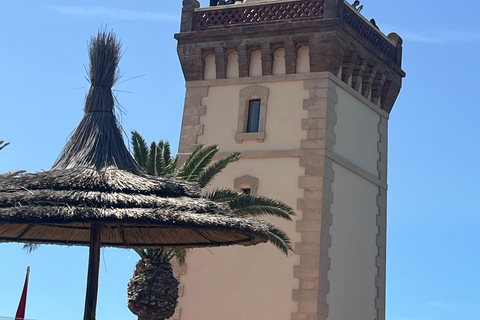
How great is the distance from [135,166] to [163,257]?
8.21 meters

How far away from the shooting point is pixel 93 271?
52.0 ft

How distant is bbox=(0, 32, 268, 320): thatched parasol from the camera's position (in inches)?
574

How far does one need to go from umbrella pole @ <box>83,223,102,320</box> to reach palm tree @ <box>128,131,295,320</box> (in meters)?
Result: 6.82

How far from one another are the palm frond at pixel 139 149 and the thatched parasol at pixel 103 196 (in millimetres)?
8000

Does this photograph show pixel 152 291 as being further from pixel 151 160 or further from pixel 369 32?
pixel 369 32

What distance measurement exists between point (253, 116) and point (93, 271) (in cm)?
1455

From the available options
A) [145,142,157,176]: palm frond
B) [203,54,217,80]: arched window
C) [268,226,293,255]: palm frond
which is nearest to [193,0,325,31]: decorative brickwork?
[203,54,217,80]: arched window

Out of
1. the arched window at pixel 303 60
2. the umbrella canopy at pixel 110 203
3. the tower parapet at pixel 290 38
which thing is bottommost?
the umbrella canopy at pixel 110 203

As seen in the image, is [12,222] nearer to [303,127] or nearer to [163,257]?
[163,257]

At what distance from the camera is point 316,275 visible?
26844mm

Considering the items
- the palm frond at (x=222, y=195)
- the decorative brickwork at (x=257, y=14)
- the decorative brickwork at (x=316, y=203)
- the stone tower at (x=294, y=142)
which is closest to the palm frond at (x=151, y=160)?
the palm frond at (x=222, y=195)

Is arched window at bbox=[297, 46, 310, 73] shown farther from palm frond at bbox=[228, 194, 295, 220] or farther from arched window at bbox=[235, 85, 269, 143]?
palm frond at bbox=[228, 194, 295, 220]

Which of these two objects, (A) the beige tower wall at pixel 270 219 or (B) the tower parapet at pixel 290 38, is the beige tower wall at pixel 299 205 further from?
(B) the tower parapet at pixel 290 38

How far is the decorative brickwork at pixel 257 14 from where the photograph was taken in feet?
95.3
